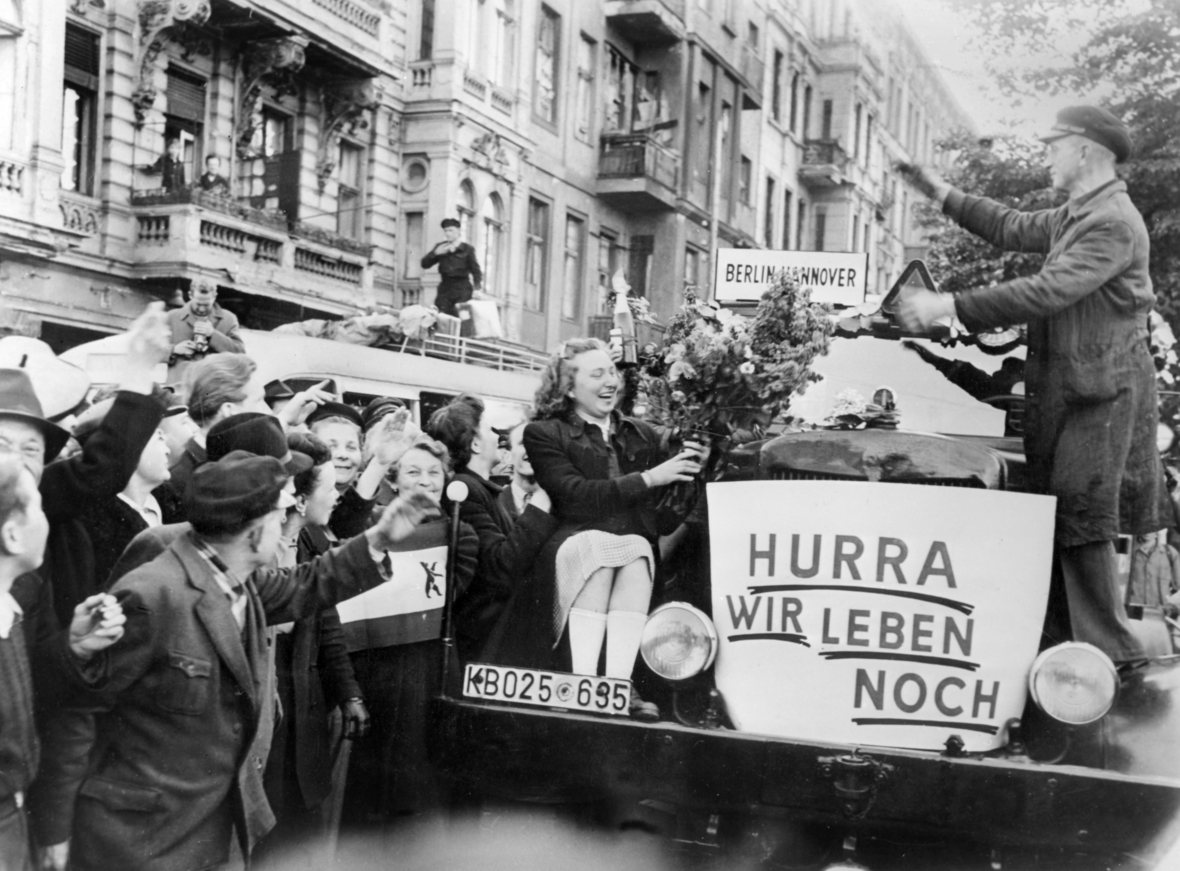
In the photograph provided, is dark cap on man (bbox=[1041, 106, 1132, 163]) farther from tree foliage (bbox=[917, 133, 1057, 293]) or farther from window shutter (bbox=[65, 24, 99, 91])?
window shutter (bbox=[65, 24, 99, 91])

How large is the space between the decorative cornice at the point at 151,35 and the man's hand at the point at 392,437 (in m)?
8.81

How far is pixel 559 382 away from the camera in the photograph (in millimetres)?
5043

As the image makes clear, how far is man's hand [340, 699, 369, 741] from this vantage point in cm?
493

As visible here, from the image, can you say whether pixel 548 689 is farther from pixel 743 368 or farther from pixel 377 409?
pixel 377 409

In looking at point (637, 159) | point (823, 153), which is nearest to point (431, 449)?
point (637, 159)

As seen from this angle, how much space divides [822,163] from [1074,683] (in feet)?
11.7

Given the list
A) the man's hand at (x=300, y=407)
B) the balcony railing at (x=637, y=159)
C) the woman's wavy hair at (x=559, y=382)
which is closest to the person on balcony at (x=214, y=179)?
the balcony railing at (x=637, y=159)

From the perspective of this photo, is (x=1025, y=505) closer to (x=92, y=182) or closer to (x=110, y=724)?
(x=110, y=724)

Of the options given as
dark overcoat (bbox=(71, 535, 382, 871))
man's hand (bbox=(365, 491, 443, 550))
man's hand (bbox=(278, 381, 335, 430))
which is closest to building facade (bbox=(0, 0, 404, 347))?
man's hand (bbox=(278, 381, 335, 430))

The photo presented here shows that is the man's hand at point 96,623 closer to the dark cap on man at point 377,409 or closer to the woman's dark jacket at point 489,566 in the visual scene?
the woman's dark jacket at point 489,566

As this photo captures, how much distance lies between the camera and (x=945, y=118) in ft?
18.7

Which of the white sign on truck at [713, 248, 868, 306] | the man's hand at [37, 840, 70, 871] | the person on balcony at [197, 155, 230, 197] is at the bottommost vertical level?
the man's hand at [37, 840, 70, 871]

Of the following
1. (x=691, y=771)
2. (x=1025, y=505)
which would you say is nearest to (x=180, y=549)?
(x=691, y=771)

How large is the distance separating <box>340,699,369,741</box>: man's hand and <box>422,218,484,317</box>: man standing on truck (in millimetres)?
2655
